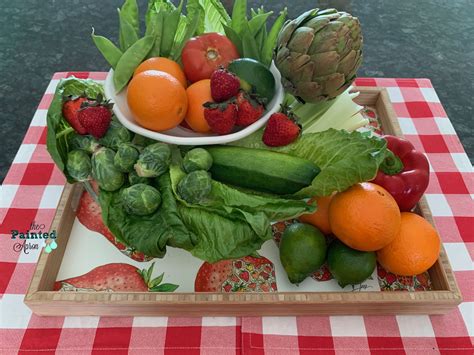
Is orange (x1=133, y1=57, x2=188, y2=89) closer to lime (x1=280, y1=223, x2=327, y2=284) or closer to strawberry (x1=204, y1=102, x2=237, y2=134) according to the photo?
strawberry (x1=204, y1=102, x2=237, y2=134)

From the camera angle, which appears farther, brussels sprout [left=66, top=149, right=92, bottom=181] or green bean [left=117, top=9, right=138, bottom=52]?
green bean [left=117, top=9, right=138, bottom=52]

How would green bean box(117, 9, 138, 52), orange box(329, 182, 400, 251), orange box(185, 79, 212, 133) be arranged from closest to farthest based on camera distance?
orange box(329, 182, 400, 251) < orange box(185, 79, 212, 133) < green bean box(117, 9, 138, 52)

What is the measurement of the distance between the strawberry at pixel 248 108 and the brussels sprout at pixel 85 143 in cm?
23

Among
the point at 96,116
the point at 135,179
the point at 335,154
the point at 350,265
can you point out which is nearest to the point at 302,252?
the point at 350,265

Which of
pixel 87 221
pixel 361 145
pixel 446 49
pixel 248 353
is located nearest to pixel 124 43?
pixel 87 221

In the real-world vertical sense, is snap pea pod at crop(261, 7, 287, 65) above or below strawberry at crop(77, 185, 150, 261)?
above

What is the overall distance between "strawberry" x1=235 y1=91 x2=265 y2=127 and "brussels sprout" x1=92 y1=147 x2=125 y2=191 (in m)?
0.21

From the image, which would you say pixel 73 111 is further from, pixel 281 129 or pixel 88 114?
pixel 281 129

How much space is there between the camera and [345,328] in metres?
0.66

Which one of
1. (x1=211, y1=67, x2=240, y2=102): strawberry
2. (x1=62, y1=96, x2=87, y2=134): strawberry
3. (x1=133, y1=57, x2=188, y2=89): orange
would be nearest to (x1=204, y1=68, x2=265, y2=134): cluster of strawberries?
(x1=211, y1=67, x2=240, y2=102): strawberry

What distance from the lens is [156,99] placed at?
69 centimetres

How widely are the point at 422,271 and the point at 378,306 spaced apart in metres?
0.09

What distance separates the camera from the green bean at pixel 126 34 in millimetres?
839

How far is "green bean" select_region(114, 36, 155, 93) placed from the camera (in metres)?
0.78
